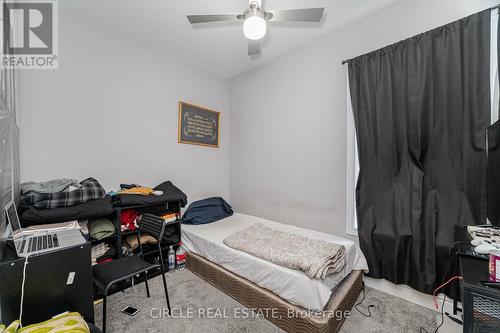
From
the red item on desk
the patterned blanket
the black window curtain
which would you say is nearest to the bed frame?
the patterned blanket

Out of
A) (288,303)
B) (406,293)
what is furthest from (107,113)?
(406,293)

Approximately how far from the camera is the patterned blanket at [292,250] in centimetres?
153

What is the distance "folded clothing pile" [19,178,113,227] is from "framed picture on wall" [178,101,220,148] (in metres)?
1.32

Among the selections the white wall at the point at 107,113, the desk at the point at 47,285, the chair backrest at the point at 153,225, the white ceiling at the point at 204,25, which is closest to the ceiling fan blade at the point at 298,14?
the white ceiling at the point at 204,25

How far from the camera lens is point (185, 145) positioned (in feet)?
9.84

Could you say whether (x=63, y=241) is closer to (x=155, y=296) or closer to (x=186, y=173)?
(x=155, y=296)

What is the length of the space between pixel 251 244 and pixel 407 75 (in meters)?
2.05

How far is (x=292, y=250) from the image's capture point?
5.92ft

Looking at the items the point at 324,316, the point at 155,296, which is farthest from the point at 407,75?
the point at 155,296

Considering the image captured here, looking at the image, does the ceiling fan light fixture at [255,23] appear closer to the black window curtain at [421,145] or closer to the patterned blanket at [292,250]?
the black window curtain at [421,145]

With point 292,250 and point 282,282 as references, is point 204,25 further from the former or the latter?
point 282,282

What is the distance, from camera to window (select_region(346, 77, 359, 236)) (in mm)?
2184

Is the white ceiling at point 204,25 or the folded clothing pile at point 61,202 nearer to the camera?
the folded clothing pile at point 61,202

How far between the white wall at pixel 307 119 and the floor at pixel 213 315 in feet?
2.55
